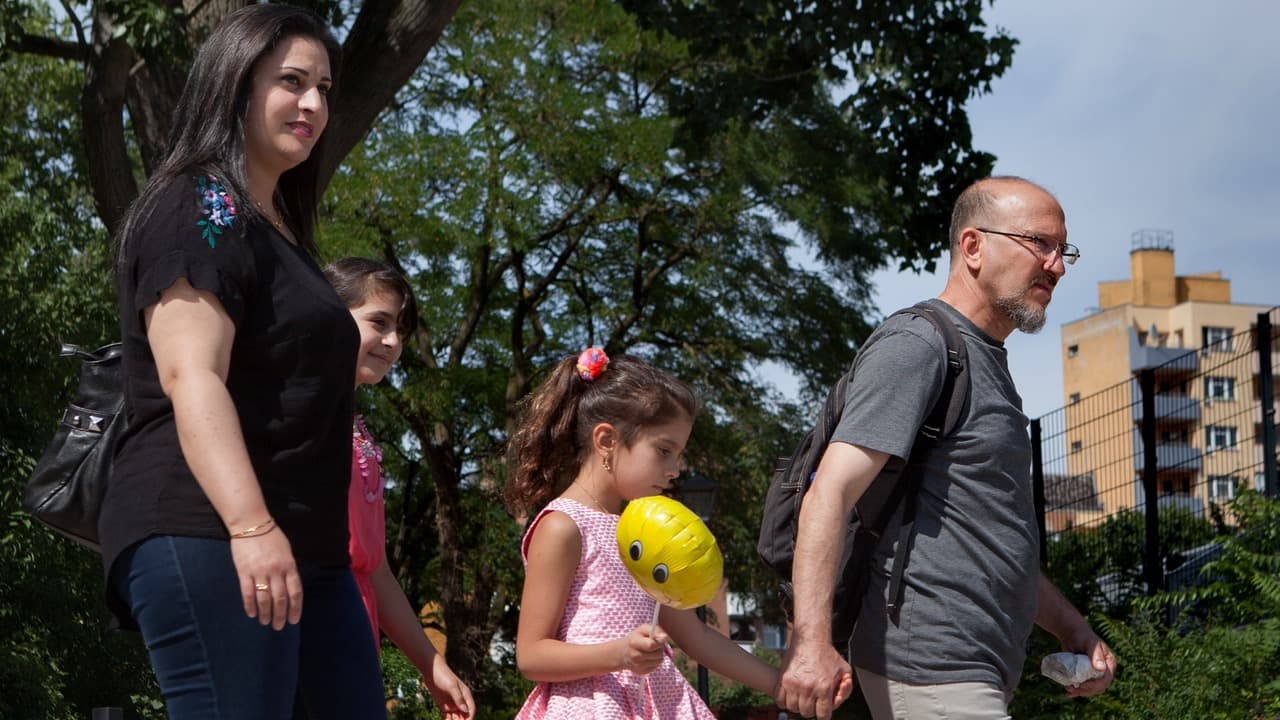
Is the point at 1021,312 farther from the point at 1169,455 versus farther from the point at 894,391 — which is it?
the point at 1169,455

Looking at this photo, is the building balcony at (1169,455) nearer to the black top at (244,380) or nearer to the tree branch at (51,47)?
the tree branch at (51,47)

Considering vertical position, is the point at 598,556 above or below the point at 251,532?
above

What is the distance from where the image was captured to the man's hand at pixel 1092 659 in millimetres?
3645

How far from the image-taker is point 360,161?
1852 cm

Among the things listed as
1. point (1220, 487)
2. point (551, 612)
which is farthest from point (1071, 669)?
point (1220, 487)

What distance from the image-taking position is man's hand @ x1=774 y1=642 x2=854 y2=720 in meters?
2.87

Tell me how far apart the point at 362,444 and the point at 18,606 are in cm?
733

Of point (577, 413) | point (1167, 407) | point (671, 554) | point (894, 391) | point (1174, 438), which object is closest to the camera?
point (671, 554)

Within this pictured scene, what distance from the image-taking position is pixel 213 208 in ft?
7.99

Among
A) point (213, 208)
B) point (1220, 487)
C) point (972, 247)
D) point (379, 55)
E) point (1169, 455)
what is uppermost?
point (379, 55)

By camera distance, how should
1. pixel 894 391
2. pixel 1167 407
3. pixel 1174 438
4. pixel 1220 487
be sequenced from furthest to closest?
pixel 1167 407 → pixel 1174 438 → pixel 1220 487 → pixel 894 391

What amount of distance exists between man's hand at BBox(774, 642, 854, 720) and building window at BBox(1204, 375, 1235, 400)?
26.6ft

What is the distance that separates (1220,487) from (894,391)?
26.5 ft

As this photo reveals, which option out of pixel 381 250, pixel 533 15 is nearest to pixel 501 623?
pixel 381 250
